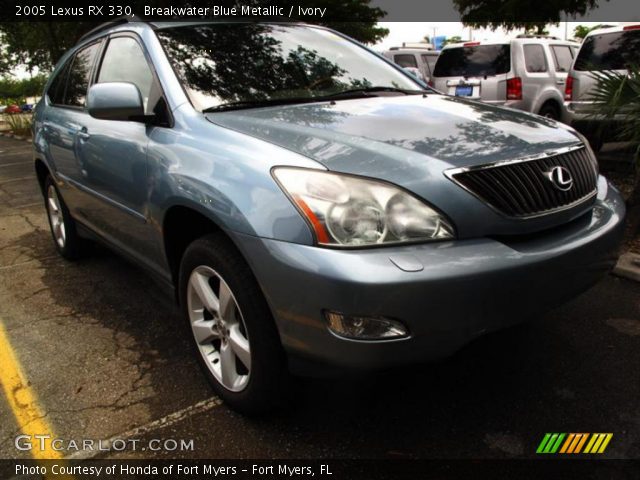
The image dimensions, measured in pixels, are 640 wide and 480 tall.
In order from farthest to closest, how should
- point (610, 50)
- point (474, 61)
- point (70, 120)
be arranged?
point (474, 61)
point (610, 50)
point (70, 120)

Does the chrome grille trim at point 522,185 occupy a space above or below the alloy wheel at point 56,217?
above

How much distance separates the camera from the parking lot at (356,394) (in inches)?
85.0

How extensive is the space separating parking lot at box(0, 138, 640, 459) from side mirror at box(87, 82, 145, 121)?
1246mm

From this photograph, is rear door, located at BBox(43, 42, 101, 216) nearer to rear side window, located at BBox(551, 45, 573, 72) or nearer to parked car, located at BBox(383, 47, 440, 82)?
rear side window, located at BBox(551, 45, 573, 72)

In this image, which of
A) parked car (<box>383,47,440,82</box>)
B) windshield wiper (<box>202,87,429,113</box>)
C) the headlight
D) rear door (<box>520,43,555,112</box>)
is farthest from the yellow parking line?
parked car (<box>383,47,440,82</box>)

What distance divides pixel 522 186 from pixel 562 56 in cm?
990

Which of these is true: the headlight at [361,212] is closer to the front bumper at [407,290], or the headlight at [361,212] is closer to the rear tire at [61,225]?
the front bumper at [407,290]

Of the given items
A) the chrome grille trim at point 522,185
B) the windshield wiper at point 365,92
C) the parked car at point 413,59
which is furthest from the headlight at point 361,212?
the parked car at point 413,59

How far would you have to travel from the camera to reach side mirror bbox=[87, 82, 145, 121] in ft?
8.29

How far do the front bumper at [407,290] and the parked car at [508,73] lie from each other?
24.9 feet

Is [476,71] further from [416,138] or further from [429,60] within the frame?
[416,138]

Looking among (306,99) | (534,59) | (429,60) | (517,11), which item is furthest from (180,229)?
(517,11)

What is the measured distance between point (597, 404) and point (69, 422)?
2235 millimetres

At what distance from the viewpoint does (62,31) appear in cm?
1647
